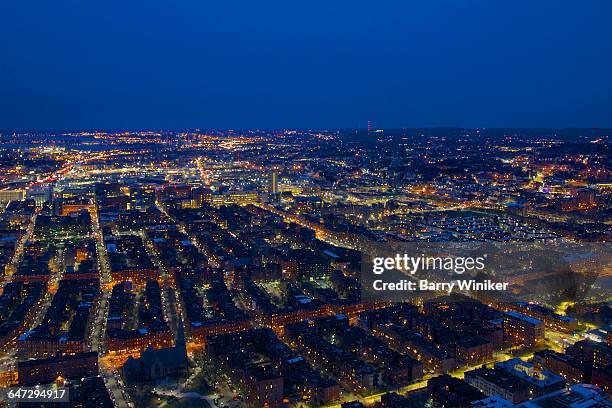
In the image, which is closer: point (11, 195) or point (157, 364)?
point (157, 364)

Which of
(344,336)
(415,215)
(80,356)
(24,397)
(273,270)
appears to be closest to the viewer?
(24,397)

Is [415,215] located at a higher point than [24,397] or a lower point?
higher

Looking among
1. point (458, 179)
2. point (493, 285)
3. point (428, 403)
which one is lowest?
point (428, 403)

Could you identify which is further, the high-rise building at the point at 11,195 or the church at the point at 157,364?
the high-rise building at the point at 11,195

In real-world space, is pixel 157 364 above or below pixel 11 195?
below

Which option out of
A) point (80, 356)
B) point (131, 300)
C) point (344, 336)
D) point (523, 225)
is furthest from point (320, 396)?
point (523, 225)

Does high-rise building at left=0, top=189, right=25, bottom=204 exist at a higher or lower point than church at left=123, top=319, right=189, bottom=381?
higher

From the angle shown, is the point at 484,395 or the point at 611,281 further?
the point at 611,281

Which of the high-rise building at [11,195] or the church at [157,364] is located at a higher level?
the high-rise building at [11,195]

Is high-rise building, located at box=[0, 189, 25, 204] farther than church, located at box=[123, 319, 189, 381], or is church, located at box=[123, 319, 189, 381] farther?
high-rise building, located at box=[0, 189, 25, 204]

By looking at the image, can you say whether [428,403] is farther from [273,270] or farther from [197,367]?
[273,270]

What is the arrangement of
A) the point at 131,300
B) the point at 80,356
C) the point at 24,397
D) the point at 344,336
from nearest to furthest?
1. the point at 24,397
2. the point at 80,356
3. the point at 344,336
4. the point at 131,300
